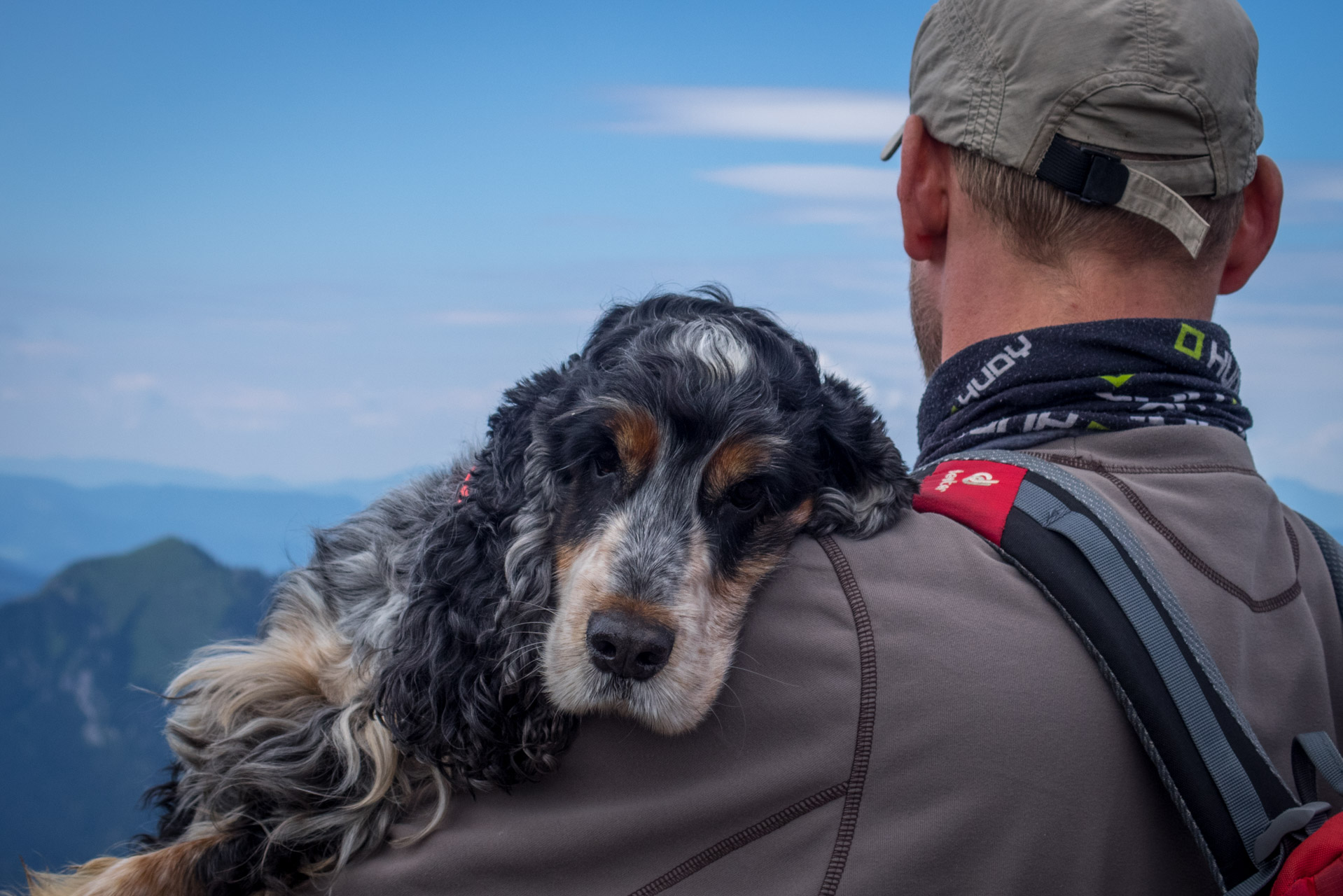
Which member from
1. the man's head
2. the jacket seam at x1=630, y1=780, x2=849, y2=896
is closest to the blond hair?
the man's head

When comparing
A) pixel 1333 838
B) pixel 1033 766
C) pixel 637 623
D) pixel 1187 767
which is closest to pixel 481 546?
pixel 637 623

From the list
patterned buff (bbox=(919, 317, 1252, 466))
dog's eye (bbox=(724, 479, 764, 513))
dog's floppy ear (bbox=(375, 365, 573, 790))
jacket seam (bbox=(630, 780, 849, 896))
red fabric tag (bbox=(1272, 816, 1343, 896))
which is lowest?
jacket seam (bbox=(630, 780, 849, 896))

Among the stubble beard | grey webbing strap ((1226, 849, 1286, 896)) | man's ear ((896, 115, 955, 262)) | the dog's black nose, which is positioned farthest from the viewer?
the stubble beard

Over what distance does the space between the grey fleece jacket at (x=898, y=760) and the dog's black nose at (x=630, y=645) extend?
0.16 m

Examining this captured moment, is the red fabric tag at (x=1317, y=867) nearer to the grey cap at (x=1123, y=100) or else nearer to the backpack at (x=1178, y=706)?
the backpack at (x=1178, y=706)

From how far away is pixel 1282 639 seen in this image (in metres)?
2.33

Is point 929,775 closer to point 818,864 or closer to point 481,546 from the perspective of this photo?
point 818,864

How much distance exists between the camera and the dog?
2223 mm

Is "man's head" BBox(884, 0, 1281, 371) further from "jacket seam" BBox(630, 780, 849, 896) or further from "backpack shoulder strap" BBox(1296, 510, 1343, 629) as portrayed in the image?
"jacket seam" BBox(630, 780, 849, 896)

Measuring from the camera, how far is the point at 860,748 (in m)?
2.01

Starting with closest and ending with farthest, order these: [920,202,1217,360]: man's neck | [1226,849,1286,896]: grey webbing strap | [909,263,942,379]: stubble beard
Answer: [1226,849,1286,896]: grey webbing strap < [920,202,1217,360]: man's neck < [909,263,942,379]: stubble beard

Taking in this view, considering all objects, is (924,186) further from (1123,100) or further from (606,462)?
(606,462)

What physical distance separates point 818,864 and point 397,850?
0.96m

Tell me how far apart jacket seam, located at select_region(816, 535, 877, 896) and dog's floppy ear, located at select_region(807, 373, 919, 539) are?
33 cm
